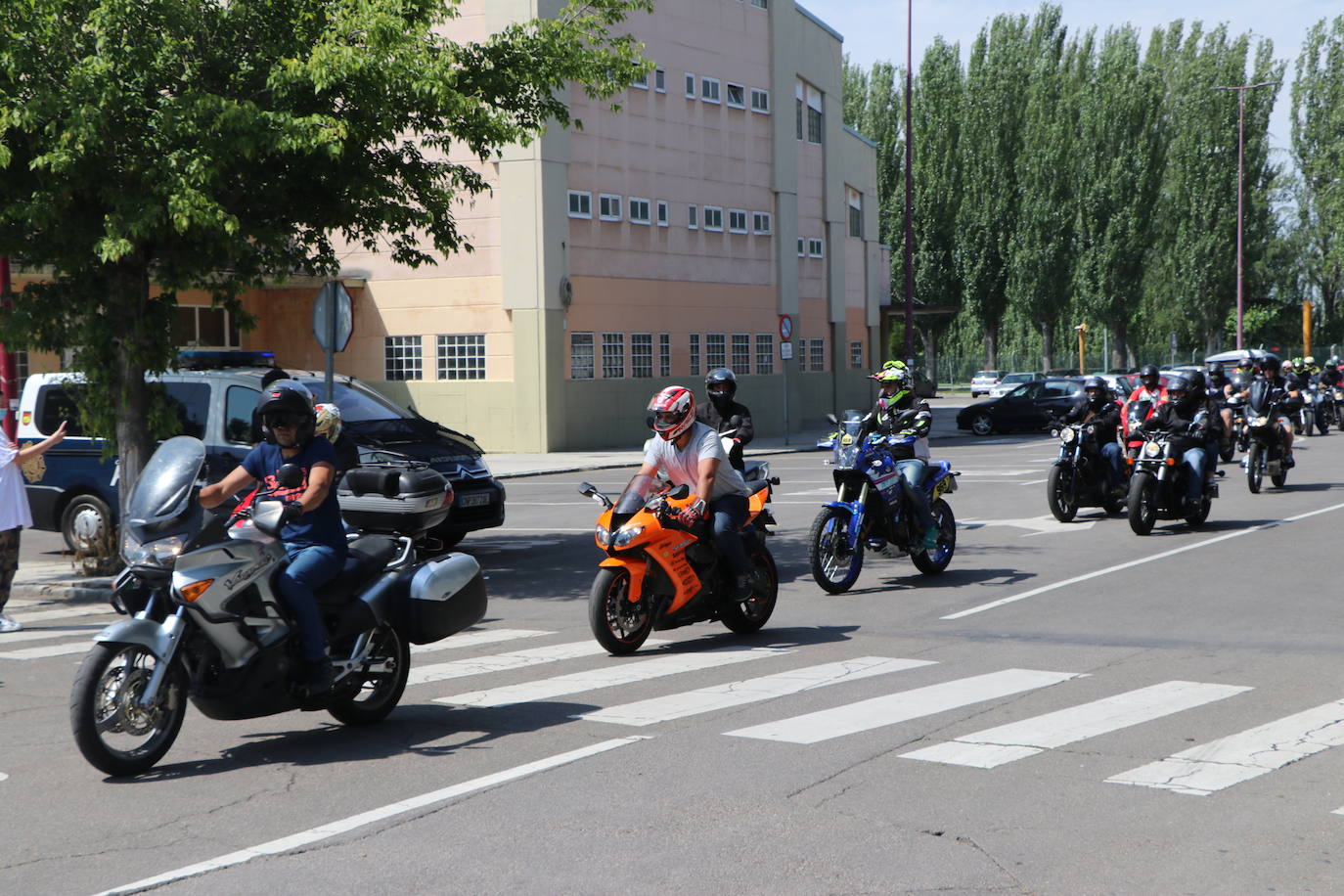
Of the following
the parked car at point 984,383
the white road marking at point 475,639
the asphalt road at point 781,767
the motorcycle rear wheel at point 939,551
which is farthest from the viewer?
the parked car at point 984,383

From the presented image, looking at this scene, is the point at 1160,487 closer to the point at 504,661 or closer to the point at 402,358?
the point at 504,661

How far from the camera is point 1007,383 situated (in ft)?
215

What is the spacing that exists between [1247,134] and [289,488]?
220 feet

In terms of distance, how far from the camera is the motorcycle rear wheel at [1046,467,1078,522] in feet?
55.7

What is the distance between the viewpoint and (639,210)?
36688 mm

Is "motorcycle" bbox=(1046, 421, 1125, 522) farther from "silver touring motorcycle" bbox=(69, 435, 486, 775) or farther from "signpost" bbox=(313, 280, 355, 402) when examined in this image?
"silver touring motorcycle" bbox=(69, 435, 486, 775)

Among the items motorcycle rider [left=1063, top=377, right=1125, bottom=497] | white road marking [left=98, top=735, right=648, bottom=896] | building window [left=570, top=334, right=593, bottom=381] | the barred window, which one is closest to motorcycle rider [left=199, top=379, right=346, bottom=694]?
white road marking [left=98, top=735, right=648, bottom=896]

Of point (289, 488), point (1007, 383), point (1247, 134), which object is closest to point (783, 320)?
point (289, 488)

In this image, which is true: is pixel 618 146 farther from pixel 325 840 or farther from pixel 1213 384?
pixel 325 840

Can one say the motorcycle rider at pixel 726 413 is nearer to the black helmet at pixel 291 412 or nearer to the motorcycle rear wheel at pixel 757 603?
the motorcycle rear wheel at pixel 757 603

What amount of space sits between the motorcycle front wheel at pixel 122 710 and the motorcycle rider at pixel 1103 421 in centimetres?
1250

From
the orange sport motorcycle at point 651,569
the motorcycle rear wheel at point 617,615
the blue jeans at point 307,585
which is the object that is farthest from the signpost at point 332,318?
the blue jeans at point 307,585

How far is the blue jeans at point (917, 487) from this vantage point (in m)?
12.4

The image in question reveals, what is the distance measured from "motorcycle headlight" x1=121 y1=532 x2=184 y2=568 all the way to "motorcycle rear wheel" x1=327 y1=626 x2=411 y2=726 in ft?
3.93
